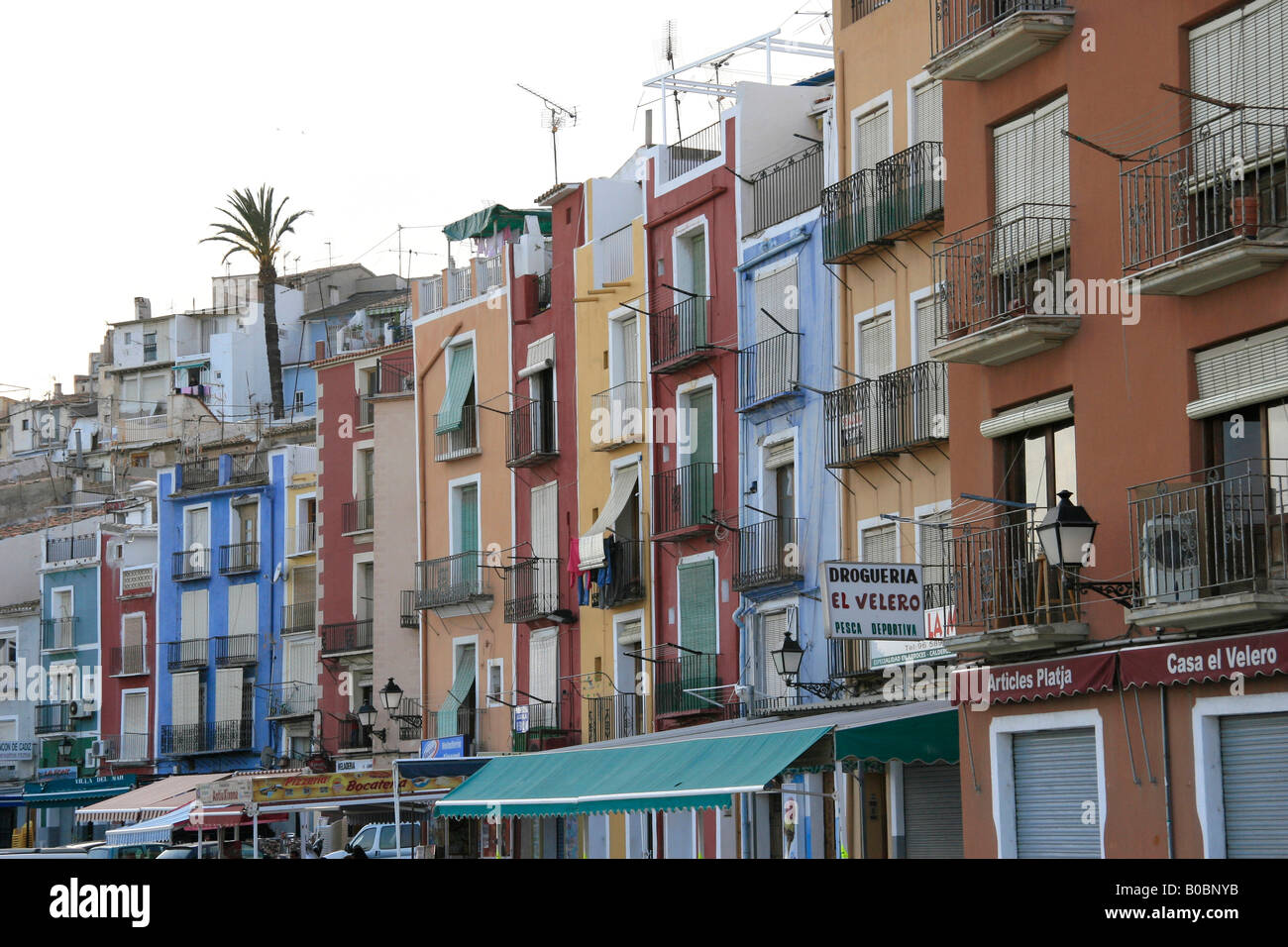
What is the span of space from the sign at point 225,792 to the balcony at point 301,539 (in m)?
17.4

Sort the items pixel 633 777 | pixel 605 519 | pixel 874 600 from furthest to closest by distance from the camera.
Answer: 1. pixel 605 519
2. pixel 633 777
3. pixel 874 600

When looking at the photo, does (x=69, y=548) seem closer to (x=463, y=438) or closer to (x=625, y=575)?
(x=463, y=438)

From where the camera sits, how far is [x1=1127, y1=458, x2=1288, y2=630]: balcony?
16.1 metres

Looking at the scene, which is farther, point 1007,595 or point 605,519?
point 605,519

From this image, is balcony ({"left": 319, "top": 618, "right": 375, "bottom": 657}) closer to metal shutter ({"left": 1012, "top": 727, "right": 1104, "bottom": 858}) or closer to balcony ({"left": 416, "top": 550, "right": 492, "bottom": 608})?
balcony ({"left": 416, "top": 550, "right": 492, "bottom": 608})

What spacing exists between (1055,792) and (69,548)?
50.7m

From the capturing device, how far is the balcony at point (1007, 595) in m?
18.9

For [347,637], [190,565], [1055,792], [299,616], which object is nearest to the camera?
[1055,792]

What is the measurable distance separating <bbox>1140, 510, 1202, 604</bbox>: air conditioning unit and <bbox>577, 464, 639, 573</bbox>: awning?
19335 millimetres

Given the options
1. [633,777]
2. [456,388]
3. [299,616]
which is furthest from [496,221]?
[633,777]

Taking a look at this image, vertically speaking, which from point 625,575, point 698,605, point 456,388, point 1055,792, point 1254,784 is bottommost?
point 1055,792

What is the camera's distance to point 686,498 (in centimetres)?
3422

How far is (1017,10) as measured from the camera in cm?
1986
